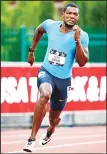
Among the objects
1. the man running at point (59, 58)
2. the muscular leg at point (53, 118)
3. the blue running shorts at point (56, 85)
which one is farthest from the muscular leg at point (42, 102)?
the muscular leg at point (53, 118)

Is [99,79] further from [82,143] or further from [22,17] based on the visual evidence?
[22,17]

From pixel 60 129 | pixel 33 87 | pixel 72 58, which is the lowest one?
pixel 60 129

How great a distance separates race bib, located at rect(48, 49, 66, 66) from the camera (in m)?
8.67

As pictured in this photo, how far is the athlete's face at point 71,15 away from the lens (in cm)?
841

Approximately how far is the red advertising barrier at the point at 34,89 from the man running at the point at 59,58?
23.8ft

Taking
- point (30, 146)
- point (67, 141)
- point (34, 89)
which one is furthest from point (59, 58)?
point (34, 89)

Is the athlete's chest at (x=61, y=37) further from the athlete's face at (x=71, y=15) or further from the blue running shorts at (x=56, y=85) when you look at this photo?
the blue running shorts at (x=56, y=85)

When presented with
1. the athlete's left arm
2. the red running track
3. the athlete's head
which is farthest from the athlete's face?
the red running track

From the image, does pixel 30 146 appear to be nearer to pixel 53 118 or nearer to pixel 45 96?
pixel 45 96

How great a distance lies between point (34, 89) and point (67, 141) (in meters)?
2.44

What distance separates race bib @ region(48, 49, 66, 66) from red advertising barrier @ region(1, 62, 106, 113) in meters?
7.46

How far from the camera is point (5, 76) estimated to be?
16.4 metres

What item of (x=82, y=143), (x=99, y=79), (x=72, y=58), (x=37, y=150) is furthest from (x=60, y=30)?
(x=99, y=79)

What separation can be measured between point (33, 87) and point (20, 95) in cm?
40
